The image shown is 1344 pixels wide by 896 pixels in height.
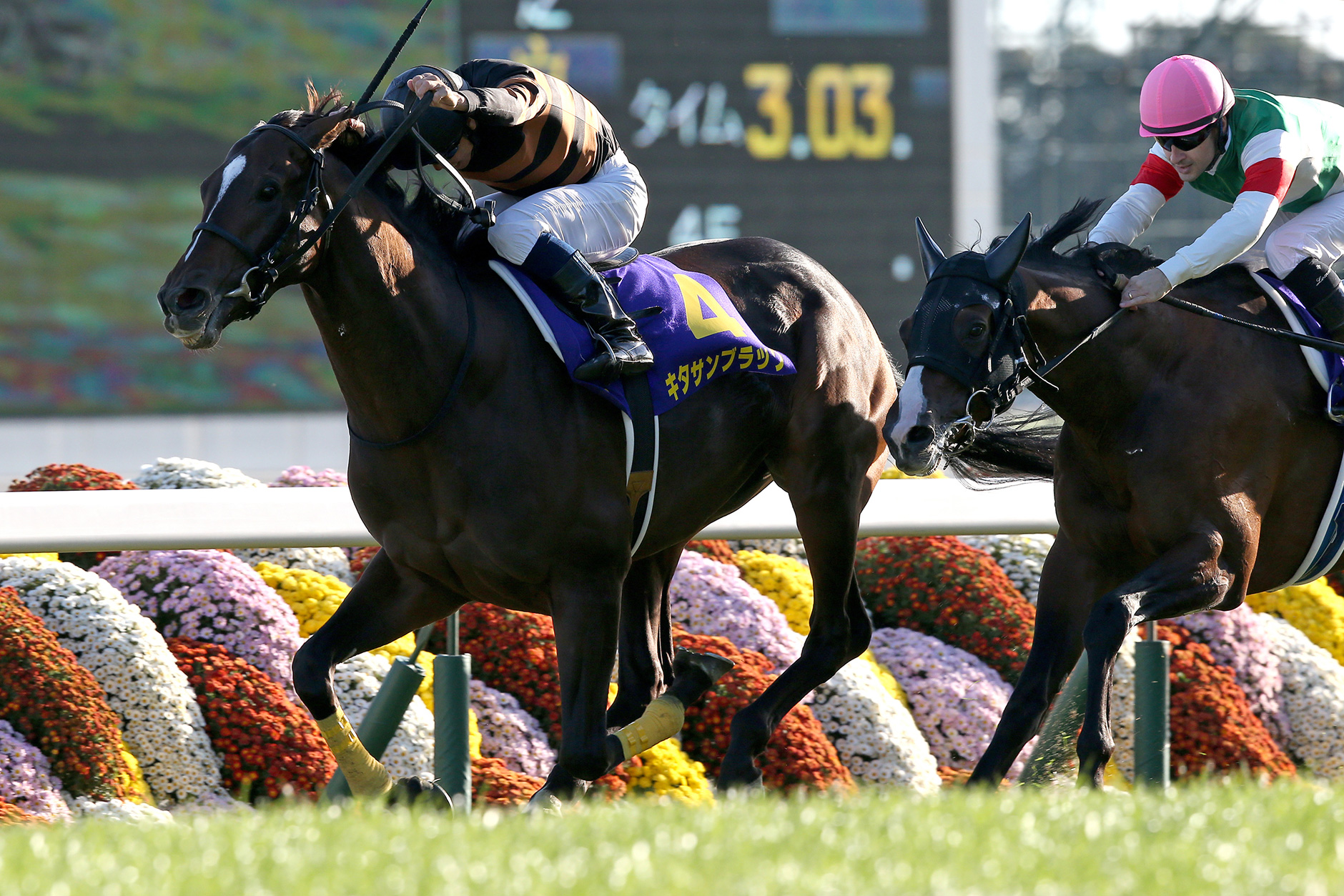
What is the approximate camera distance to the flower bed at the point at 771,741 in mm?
Result: 4898

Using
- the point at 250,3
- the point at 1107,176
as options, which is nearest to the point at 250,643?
the point at 250,3

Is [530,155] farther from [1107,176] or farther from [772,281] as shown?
[1107,176]

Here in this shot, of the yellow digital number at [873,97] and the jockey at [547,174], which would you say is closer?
the jockey at [547,174]

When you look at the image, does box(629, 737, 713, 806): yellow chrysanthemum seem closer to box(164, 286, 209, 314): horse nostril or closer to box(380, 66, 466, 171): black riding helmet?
box(380, 66, 466, 171): black riding helmet

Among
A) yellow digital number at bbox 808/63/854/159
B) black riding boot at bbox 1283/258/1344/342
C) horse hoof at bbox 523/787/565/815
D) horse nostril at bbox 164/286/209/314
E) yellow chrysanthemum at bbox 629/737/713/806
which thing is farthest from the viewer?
yellow digital number at bbox 808/63/854/159

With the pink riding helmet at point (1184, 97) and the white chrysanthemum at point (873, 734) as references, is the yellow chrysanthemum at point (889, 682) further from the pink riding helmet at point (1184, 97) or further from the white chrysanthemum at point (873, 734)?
the pink riding helmet at point (1184, 97)

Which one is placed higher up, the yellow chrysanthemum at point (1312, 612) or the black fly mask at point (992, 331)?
the black fly mask at point (992, 331)

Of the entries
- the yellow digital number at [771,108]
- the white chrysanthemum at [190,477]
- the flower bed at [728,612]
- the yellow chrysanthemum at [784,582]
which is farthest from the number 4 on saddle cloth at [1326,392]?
the yellow digital number at [771,108]

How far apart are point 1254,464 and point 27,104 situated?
44.0 ft

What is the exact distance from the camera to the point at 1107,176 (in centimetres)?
2361

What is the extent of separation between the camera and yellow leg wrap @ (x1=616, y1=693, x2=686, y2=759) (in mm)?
4035

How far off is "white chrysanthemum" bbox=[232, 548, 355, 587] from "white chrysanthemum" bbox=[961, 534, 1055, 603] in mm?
2204

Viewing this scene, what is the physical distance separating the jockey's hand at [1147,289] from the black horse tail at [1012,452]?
2.56 feet

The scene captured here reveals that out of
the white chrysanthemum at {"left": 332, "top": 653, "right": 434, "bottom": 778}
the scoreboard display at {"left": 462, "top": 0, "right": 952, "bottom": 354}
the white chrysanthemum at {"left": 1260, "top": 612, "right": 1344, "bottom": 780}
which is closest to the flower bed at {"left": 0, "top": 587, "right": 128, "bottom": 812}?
the white chrysanthemum at {"left": 332, "top": 653, "right": 434, "bottom": 778}
